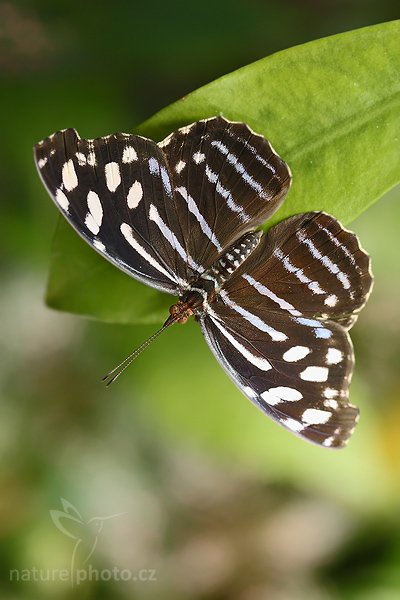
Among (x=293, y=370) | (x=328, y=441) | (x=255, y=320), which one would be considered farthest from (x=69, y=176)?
(x=328, y=441)

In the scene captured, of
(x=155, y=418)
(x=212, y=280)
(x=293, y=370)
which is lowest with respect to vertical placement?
(x=155, y=418)

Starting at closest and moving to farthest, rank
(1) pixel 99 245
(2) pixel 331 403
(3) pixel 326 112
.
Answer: (3) pixel 326 112, (1) pixel 99 245, (2) pixel 331 403

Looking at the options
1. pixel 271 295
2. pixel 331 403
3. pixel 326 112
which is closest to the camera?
pixel 326 112

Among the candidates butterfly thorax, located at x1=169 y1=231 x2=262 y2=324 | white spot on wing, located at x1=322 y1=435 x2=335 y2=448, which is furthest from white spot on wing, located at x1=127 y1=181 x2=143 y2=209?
white spot on wing, located at x1=322 y1=435 x2=335 y2=448

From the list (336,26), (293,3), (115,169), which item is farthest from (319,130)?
(293,3)

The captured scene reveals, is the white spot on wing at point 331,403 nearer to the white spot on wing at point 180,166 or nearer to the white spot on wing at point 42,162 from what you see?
the white spot on wing at point 180,166

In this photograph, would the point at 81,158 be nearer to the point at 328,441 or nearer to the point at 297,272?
the point at 297,272

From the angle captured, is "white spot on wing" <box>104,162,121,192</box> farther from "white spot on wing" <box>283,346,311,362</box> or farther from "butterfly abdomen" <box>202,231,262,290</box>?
"white spot on wing" <box>283,346,311,362</box>
